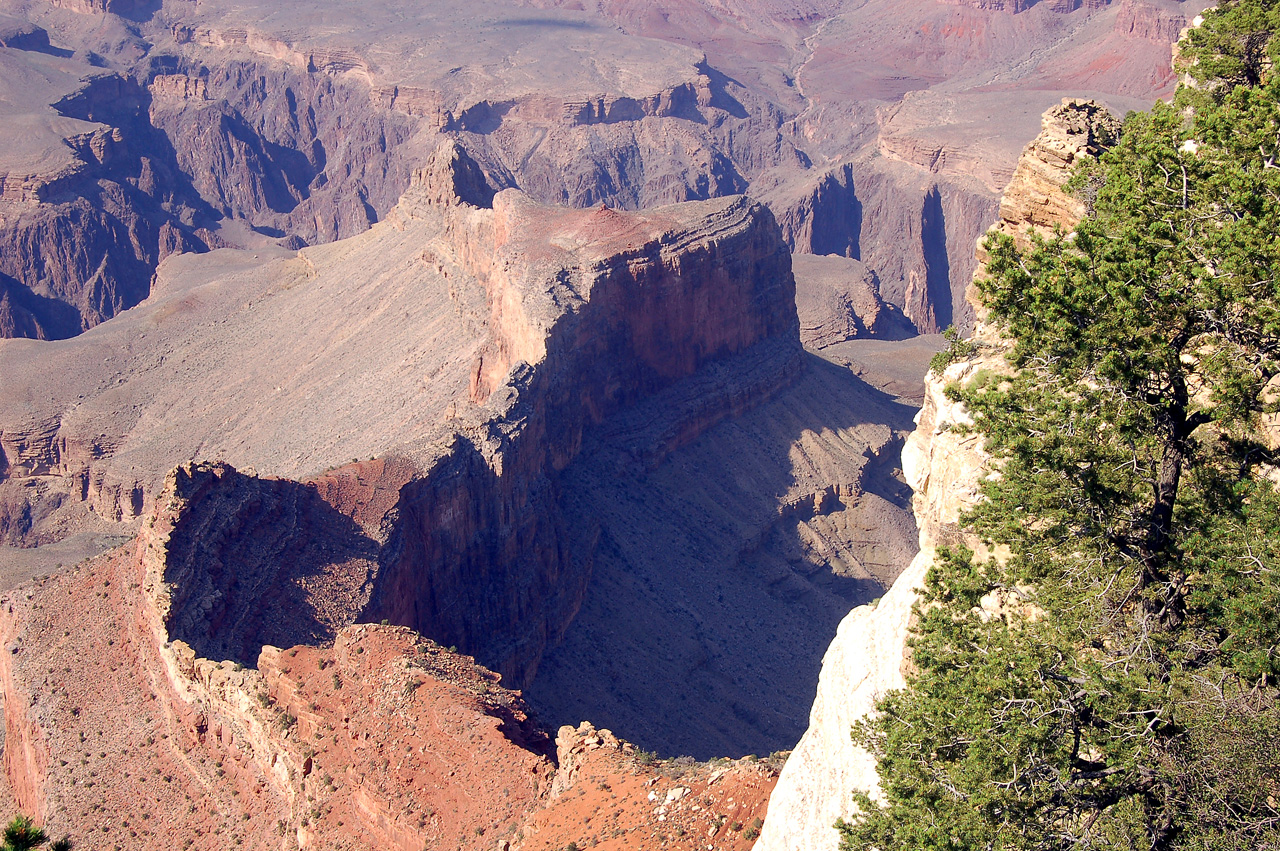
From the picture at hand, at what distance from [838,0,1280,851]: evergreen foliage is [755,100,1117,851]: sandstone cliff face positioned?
7.33 ft

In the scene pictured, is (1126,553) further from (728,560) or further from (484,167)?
(484,167)

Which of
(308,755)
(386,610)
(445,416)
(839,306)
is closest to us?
(308,755)

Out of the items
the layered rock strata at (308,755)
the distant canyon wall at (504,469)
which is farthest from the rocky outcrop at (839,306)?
the layered rock strata at (308,755)

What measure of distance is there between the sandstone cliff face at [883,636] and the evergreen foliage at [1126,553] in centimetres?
223

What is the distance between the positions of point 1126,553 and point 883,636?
5.35m

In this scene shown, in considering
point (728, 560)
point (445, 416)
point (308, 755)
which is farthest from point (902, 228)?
point (308, 755)

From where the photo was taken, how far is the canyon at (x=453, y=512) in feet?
102

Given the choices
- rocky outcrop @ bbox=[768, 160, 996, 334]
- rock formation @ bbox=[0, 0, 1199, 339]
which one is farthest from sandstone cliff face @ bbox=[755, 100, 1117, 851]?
rocky outcrop @ bbox=[768, 160, 996, 334]

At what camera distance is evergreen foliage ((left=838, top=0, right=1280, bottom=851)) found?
16312mm

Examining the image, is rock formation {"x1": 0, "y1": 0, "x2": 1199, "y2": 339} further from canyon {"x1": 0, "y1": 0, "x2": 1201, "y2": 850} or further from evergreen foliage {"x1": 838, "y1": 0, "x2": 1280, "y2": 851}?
evergreen foliage {"x1": 838, "y1": 0, "x2": 1280, "y2": 851}

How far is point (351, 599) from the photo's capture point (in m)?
43.2

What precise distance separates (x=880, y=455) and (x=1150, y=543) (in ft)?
212

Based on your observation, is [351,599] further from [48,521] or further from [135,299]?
[135,299]

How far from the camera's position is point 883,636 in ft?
72.2
